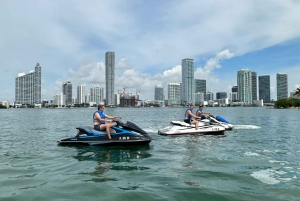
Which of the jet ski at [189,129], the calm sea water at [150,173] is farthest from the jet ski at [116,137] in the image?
the jet ski at [189,129]

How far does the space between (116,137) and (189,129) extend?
654 centimetres

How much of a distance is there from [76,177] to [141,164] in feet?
Result: 8.50

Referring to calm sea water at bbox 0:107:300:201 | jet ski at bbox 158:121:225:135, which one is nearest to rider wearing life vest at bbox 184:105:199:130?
jet ski at bbox 158:121:225:135

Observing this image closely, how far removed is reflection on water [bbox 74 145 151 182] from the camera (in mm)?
8734

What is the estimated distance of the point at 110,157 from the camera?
11031 millimetres

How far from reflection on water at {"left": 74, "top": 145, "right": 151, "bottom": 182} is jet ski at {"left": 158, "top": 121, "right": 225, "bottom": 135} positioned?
474 centimetres

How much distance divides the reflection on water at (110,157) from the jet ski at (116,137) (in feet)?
1.09

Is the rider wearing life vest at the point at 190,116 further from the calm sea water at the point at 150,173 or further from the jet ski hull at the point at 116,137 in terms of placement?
the jet ski hull at the point at 116,137

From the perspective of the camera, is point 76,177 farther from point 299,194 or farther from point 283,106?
point 283,106

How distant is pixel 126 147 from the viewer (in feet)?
43.6

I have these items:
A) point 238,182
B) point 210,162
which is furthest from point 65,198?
point 210,162

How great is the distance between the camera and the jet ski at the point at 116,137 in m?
13.3

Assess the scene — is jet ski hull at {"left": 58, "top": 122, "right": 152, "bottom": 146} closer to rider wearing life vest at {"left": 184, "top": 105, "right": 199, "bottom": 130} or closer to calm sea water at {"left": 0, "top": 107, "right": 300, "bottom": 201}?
calm sea water at {"left": 0, "top": 107, "right": 300, "bottom": 201}

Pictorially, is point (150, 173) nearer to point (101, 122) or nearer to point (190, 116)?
point (101, 122)
